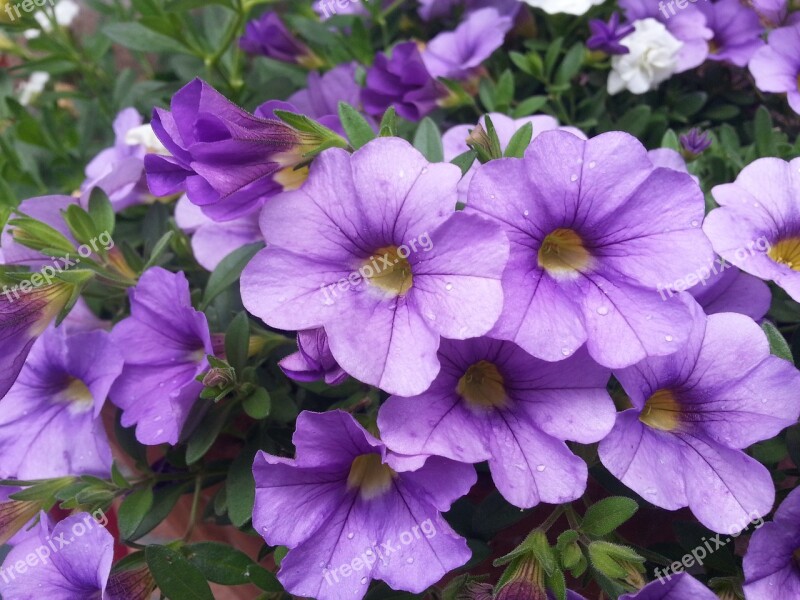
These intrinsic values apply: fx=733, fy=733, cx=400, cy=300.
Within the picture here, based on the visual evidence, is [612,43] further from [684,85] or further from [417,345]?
[417,345]

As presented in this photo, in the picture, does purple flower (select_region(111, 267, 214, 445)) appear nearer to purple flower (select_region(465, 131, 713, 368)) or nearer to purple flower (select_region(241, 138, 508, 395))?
purple flower (select_region(241, 138, 508, 395))

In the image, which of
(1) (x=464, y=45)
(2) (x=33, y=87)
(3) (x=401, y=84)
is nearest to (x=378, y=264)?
(3) (x=401, y=84)

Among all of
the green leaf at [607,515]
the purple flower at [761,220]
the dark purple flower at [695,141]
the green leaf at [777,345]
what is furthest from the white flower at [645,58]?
the green leaf at [607,515]

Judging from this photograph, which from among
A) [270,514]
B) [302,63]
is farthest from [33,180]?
[270,514]

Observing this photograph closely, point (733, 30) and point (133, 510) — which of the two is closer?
point (133, 510)

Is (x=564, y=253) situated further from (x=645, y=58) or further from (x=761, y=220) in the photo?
(x=645, y=58)
